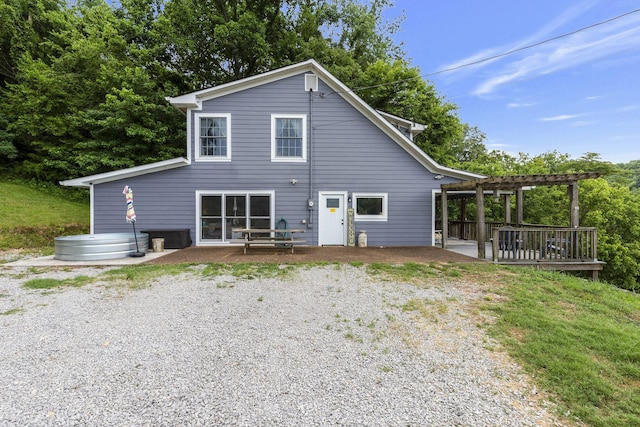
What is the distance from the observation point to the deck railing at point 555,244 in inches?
327

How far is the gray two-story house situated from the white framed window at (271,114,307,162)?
0.13 ft

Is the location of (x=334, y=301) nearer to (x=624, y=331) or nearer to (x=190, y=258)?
(x=624, y=331)

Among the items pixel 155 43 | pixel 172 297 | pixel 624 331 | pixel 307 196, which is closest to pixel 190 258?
pixel 172 297

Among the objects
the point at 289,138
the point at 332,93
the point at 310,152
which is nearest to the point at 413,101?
the point at 332,93

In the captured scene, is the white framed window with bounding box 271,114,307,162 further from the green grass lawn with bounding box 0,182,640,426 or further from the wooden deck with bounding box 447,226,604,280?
the wooden deck with bounding box 447,226,604,280

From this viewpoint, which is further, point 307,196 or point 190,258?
point 307,196

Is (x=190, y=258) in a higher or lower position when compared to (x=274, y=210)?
lower

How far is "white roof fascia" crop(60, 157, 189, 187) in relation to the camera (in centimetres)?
1040

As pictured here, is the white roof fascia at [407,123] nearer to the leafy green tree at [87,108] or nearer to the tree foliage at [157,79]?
the tree foliage at [157,79]

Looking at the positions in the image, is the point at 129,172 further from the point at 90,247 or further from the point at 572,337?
the point at 572,337

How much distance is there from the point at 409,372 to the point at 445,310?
2089 millimetres

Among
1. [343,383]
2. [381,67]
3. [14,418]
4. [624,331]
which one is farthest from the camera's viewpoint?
[381,67]

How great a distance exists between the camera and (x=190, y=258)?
893cm

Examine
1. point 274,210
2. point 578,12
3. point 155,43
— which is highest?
point 155,43
